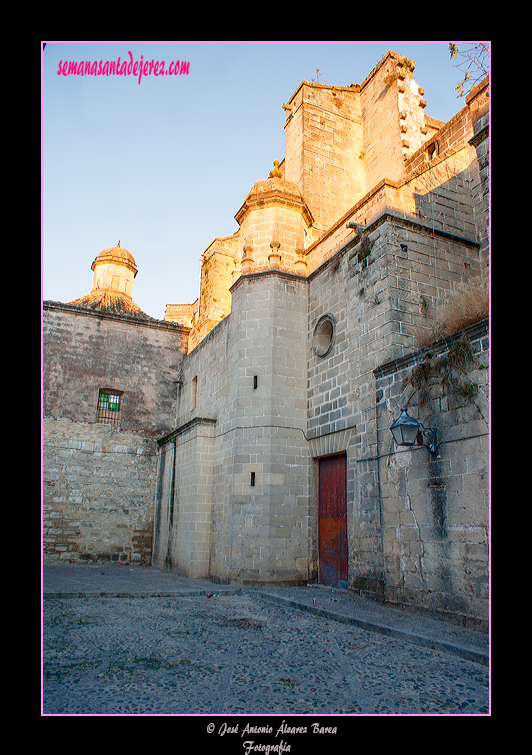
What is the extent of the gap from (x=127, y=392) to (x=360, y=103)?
11015 mm

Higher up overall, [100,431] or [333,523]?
[100,431]

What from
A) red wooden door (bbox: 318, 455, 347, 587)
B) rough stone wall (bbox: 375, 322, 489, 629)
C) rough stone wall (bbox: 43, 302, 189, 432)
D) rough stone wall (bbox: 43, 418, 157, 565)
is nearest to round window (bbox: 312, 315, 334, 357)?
red wooden door (bbox: 318, 455, 347, 587)

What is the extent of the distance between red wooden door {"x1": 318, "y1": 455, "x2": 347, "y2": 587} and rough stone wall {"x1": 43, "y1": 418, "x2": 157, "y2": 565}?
7.03 m

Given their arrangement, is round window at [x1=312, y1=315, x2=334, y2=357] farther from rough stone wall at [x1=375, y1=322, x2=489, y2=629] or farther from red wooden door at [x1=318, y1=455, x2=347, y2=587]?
rough stone wall at [x1=375, y1=322, x2=489, y2=629]

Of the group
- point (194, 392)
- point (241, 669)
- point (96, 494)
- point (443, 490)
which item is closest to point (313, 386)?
point (443, 490)

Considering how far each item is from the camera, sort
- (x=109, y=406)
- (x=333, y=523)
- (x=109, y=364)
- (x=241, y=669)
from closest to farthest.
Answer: (x=241, y=669) → (x=333, y=523) → (x=109, y=406) → (x=109, y=364)

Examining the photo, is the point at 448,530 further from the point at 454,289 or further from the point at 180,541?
the point at 180,541

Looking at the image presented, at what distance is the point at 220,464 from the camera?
36.8 feet

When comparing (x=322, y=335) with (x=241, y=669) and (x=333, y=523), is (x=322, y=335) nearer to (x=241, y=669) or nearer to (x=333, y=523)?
(x=333, y=523)

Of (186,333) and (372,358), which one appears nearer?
(372,358)

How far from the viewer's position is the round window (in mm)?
10250

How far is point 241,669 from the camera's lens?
4.20 meters

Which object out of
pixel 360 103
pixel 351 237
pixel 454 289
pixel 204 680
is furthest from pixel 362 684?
pixel 360 103

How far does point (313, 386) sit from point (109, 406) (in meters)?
7.72
